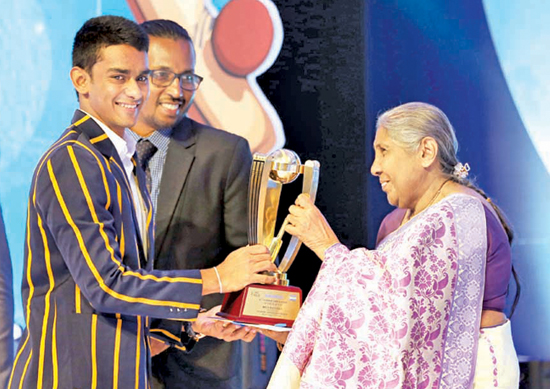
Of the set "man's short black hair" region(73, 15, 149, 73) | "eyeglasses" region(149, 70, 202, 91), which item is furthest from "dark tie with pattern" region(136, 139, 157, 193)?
"man's short black hair" region(73, 15, 149, 73)

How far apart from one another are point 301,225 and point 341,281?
0.31m

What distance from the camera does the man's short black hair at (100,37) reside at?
2.16m

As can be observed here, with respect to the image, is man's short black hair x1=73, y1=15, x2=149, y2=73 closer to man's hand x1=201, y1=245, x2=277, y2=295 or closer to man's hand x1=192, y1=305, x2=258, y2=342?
man's hand x1=201, y1=245, x2=277, y2=295

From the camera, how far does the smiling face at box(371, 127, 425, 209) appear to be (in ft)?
7.89

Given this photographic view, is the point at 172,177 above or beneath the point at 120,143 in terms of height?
beneath

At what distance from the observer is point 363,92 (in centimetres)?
376

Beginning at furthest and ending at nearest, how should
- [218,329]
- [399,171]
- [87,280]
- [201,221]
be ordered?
[201,221] < [218,329] < [399,171] < [87,280]

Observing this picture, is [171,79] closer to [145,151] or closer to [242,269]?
[145,151]

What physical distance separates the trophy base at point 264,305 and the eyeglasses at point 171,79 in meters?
0.95

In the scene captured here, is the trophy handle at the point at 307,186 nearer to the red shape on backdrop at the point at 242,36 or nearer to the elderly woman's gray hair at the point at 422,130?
the elderly woman's gray hair at the point at 422,130

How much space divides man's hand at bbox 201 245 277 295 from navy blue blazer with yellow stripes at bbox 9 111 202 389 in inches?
7.7

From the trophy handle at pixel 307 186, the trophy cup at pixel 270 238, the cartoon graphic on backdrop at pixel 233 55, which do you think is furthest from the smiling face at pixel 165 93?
the cartoon graphic on backdrop at pixel 233 55

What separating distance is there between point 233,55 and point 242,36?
106 millimetres

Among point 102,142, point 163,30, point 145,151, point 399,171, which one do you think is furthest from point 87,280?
point 163,30
